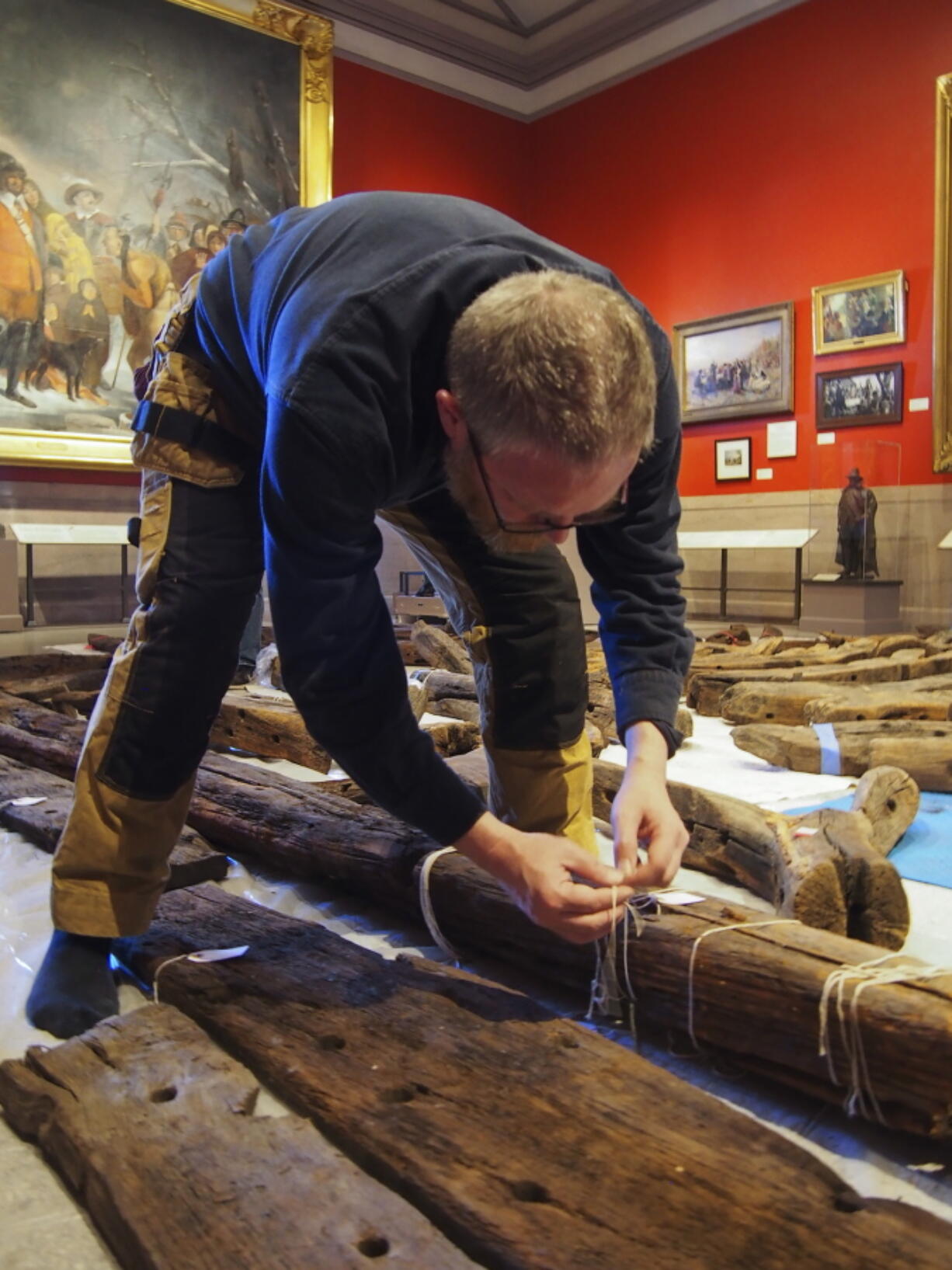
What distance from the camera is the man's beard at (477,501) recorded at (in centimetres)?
146

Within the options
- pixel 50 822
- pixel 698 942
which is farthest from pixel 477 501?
pixel 50 822

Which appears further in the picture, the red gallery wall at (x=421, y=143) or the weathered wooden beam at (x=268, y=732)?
the red gallery wall at (x=421, y=143)

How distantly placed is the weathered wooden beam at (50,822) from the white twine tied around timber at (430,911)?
53 centimetres

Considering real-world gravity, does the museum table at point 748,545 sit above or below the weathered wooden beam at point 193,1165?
above

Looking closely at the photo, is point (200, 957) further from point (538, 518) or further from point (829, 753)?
point (829, 753)

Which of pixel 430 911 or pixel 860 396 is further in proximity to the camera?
pixel 860 396

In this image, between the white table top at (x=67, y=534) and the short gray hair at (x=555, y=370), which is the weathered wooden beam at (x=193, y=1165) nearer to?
the short gray hair at (x=555, y=370)

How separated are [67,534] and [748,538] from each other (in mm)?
5812

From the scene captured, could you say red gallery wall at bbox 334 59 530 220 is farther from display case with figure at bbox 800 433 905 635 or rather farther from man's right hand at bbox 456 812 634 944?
man's right hand at bbox 456 812 634 944

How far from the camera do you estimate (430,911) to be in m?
2.07

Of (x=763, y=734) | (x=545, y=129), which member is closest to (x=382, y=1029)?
(x=763, y=734)

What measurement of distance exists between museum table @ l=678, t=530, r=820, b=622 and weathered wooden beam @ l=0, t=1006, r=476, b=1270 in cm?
763

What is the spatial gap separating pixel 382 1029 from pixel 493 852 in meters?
0.34

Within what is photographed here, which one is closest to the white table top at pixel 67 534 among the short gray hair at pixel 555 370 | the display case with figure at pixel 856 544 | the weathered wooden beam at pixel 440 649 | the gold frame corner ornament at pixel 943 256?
the weathered wooden beam at pixel 440 649
